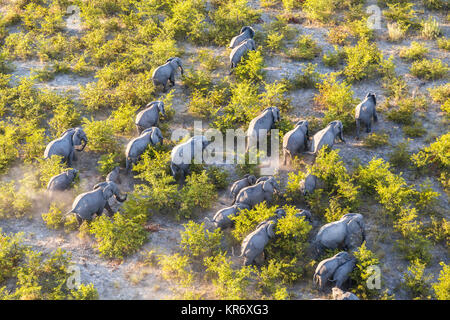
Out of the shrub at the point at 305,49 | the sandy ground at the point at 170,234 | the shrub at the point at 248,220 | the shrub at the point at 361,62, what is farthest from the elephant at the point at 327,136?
the shrub at the point at 305,49

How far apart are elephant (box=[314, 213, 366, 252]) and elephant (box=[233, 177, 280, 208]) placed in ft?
5.98

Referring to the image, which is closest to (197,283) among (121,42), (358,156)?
(358,156)

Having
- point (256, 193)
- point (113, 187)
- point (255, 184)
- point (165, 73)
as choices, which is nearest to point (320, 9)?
point (165, 73)

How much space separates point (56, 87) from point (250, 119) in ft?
26.0

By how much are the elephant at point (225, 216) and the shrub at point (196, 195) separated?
864 mm

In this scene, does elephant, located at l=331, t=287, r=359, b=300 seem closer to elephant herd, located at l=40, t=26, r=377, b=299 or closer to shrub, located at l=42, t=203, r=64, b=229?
elephant herd, located at l=40, t=26, r=377, b=299

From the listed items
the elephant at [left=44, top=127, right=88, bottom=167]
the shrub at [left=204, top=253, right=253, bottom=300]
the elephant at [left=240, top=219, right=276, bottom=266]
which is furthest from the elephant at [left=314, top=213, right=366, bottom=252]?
the elephant at [left=44, top=127, right=88, bottom=167]

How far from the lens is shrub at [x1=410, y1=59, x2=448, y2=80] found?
54.9 ft

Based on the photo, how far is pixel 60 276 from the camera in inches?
432

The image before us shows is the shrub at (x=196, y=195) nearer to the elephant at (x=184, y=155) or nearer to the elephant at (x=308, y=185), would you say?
the elephant at (x=184, y=155)

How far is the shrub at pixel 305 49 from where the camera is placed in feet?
59.3

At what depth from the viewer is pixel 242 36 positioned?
723 inches
